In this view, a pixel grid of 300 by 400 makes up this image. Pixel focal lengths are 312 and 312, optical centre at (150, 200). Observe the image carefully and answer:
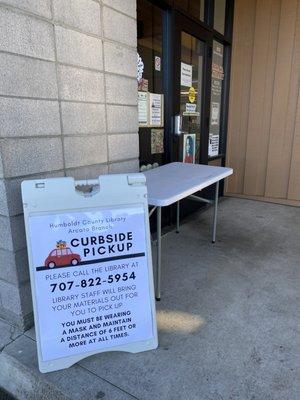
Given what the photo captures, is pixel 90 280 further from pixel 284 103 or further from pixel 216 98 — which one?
pixel 284 103

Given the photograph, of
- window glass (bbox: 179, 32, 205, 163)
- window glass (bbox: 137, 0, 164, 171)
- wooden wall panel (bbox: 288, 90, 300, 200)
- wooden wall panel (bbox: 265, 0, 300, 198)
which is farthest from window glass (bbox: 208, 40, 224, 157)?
window glass (bbox: 137, 0, 164, 171)

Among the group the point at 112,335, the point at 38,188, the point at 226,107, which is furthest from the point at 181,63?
the point at 112,335

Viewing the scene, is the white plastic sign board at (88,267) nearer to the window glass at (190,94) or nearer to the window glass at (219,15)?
the window glass at (190,94)

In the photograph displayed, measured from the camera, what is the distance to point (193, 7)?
3109 mm

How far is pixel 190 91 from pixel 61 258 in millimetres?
2473

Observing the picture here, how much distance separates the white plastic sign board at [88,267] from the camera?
4.36ft

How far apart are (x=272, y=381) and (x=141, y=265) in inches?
29.7

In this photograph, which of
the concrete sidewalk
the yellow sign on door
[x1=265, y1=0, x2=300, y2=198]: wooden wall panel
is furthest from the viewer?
[x1=265, y1=0, x2=300, y2=198]: wooden wall panel

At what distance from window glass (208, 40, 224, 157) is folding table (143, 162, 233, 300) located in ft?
4.67

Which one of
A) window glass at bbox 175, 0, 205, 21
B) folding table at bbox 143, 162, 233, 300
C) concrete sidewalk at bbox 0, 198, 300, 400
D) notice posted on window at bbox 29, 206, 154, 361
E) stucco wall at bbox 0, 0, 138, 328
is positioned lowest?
concrete sidewalk at bbox 0, 198, 300, 400

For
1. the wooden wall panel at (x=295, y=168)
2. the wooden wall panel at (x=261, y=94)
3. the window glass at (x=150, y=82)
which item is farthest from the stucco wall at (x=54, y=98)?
the wooden wall panel at (x=295, y=168)

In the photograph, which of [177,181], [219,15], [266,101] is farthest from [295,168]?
[177,181]

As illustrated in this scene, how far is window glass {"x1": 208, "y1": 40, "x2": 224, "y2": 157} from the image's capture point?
375cm

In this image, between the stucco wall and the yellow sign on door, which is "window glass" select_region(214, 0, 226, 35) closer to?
the yellow sign on door
